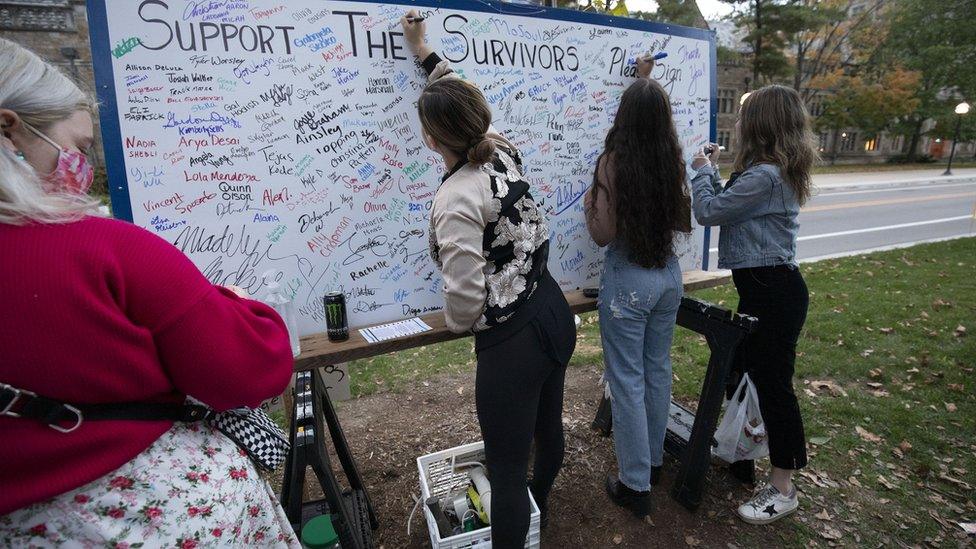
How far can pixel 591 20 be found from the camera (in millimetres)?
2838

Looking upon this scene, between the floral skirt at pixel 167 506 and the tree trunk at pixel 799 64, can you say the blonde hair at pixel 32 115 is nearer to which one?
the floral skirt at pixel 167 506

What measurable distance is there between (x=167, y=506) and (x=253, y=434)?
0.26 m

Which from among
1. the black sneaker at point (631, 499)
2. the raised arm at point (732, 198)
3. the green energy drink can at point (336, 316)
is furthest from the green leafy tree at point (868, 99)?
the green energy drink can at point (336, 316)

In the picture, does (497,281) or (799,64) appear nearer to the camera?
(497,281)

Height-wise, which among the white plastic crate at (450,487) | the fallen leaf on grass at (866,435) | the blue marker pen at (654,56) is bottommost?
the fallen leaf on grass at (866,435)

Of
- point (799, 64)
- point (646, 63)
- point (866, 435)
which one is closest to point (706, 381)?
point (866, 435)

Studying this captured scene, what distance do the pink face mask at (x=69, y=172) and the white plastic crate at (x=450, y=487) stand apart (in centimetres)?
190

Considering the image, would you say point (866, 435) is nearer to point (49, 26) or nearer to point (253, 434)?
point (253, 434)

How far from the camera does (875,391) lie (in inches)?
161

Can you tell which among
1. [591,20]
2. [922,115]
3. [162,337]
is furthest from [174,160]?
[922,115]

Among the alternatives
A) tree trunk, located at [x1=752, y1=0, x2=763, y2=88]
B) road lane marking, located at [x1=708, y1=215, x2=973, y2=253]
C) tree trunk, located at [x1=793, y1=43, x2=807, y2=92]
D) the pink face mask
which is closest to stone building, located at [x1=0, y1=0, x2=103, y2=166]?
the pink face mask

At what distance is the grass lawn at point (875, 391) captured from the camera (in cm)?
277

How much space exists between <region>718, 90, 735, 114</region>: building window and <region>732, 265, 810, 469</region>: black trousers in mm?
37875

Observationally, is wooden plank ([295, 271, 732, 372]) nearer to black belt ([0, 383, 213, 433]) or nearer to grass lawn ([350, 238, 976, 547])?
black belt ([0, 383, 213, 433])
